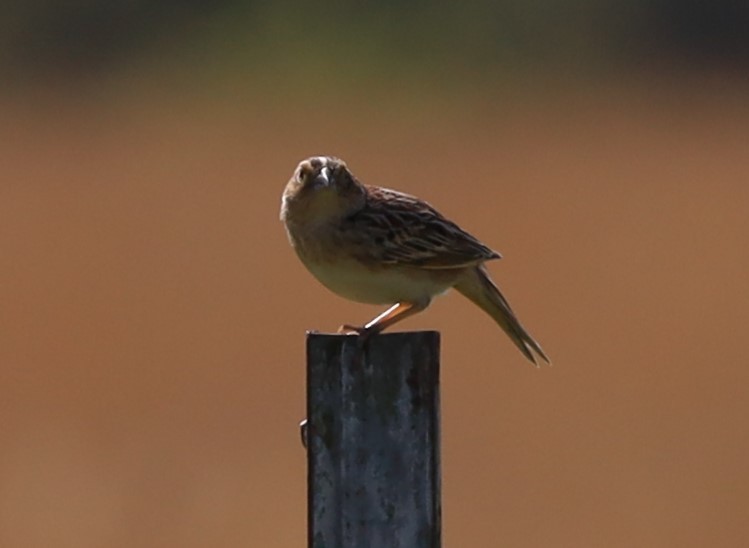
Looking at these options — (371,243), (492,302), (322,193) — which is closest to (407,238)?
(371,243)

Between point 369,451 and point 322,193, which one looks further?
point 322,193

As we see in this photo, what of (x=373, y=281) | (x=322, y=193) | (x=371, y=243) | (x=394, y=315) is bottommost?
(x=394, y=315)

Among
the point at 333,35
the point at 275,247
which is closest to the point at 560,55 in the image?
the point at 333,35

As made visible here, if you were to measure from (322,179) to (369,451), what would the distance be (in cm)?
209

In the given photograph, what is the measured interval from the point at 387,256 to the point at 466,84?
62.6 ft

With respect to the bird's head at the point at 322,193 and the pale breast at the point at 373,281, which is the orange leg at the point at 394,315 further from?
the bird's head at the point at 322,193

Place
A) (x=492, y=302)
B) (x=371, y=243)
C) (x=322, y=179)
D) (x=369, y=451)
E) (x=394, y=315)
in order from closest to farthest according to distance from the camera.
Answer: (x=369, y=451)
(x=394, y=315)
(x=371, y=243)
(x=322, y=179)
(x=492, y=302)

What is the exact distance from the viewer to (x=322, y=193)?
606 centimetres

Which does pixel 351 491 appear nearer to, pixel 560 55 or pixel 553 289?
pixel 553 289

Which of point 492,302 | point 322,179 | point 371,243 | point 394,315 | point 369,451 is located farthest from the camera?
point 492,302

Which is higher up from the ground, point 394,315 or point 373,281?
point 373,281

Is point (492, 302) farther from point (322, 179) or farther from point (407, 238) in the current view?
point (322, 179)

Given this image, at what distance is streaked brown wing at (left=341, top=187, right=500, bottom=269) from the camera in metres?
5.97

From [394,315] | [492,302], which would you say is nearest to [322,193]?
[394,315]
